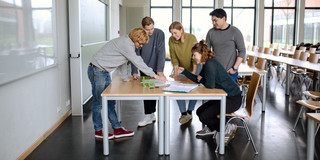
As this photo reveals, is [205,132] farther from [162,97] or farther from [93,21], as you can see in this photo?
[93,21]

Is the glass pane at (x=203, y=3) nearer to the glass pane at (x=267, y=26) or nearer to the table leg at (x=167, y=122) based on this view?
the glass pane at (x=267, y=26)

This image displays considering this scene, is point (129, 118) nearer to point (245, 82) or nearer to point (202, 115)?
point (202, 115)

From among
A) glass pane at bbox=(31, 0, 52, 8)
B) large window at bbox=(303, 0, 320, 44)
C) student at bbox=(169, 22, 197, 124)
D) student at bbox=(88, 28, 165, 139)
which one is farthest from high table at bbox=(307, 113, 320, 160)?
large window at bbox=(303, 0, 320, 44)

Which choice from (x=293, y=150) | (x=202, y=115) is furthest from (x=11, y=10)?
(x=293, y=150)

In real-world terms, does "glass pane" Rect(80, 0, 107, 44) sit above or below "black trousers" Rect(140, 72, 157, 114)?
above

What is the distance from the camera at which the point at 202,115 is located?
3.75 meters

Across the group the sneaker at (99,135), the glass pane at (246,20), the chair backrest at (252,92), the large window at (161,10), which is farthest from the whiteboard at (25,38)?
the glass pane at (246,20)

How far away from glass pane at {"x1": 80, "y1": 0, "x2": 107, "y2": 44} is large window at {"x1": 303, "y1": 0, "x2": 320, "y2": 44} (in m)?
9.69

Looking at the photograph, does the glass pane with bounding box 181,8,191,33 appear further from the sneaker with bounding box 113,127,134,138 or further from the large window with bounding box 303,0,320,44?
the sneaker with bounding box 113,127,134,138

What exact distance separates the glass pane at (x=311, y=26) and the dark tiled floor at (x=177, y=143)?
35.3 ft

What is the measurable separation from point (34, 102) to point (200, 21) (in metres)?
12.1

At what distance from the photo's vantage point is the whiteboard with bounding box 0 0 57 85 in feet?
10.1

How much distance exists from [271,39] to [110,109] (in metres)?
12.2

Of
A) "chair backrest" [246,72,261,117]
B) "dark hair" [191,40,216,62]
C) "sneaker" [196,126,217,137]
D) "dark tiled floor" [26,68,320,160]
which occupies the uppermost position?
"dark hair" [191,40,216,62]
